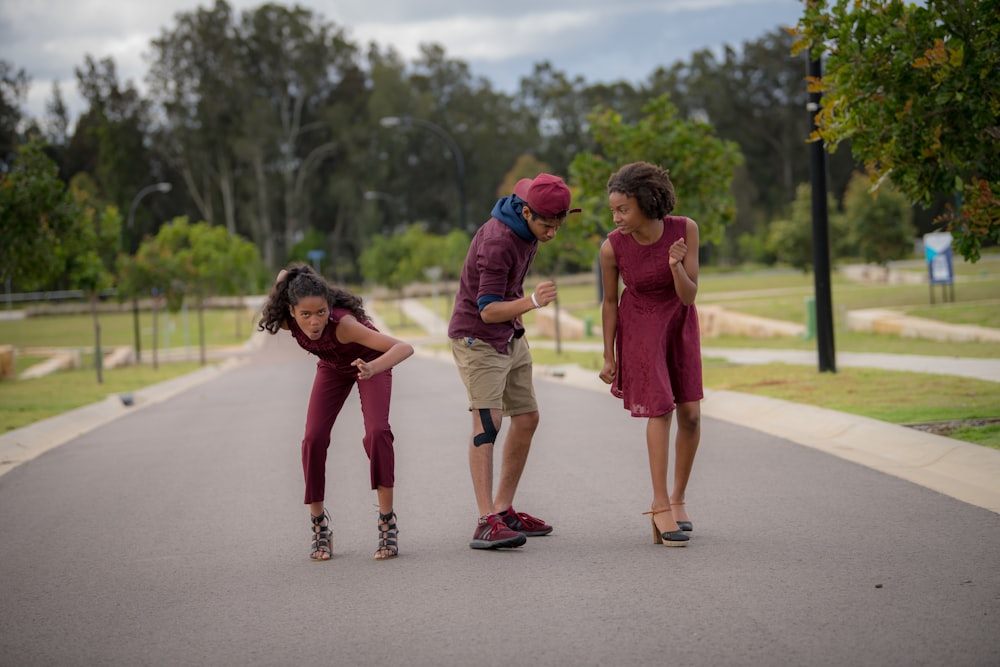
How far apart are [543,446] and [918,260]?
218 ft

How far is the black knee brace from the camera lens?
21.4 ft

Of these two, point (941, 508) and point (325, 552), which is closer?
point (325, 552)

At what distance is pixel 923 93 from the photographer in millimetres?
9883

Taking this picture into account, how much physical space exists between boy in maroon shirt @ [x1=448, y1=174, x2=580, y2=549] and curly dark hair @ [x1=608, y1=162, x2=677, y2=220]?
32 centimetres

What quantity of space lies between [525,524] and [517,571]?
92cm

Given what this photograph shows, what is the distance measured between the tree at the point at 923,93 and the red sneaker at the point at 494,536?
5.16 metres

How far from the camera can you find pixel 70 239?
21156 mm

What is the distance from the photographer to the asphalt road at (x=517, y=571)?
4660 mm

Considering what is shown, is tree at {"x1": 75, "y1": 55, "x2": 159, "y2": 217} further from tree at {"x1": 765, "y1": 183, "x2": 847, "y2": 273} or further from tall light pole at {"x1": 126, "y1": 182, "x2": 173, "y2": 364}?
tree at {"x1": 765, "y1": 183, "x2": 847, "y2": 273}

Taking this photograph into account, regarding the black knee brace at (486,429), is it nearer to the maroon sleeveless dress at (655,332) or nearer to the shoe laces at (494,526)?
the shoe laces at (494,526)

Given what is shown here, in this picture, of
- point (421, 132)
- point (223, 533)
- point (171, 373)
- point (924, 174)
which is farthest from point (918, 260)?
point (223, 533)

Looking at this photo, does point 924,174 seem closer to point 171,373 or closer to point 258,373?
point 258,373

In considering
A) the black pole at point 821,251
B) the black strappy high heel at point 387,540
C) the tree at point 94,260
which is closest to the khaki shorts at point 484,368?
the black strappy high heel at point 387,540

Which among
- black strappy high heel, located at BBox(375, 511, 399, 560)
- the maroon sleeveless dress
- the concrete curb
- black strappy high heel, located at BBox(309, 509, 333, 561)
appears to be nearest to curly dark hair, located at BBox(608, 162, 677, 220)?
the maroon sleeveless dress
